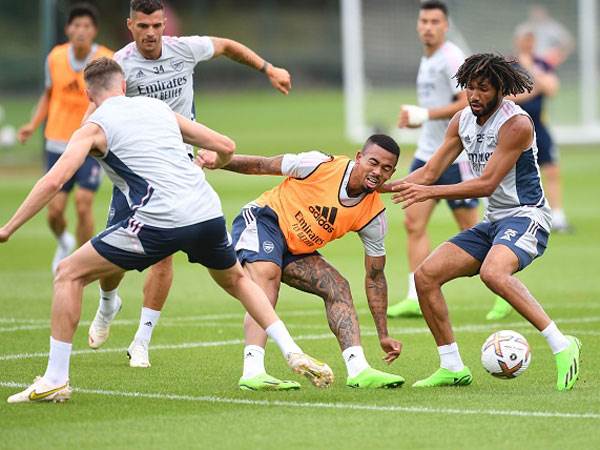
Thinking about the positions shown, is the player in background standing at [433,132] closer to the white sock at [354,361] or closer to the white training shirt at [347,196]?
the white training shirt at [347,196]

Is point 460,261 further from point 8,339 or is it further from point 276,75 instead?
point 8,339

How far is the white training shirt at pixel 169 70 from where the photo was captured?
10.5m

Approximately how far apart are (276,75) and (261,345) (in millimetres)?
2446

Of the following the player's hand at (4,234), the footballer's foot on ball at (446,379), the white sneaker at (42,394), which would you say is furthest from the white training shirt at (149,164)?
the footballer's foot on ball at (446,379)

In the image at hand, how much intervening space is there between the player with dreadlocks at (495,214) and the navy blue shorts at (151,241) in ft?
4.28

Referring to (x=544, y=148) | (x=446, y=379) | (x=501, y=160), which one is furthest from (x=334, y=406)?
(x=544, y=148)

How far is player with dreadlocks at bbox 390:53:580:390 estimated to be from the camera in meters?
9.01

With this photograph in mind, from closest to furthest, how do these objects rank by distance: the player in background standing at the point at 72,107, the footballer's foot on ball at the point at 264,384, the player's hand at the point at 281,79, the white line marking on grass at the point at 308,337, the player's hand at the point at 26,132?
the footballer's foot on ball at the point at 264,384, the player's hand at the point at 281,79, the white line marking on grass at the point at 308,337, the player in background standing at the point at 72,107, the player's hand at the point at 26,132

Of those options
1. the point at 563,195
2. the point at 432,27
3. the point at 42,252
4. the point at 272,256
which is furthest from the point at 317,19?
the point at 272,256

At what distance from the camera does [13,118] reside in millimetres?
39375

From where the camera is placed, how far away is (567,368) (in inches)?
350

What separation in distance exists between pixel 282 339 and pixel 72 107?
7.59 metres

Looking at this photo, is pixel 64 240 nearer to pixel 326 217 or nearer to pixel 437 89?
pixel 437 89

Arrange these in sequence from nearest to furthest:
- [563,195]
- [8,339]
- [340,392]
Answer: [340,392] → [8,339] → [563,195]
